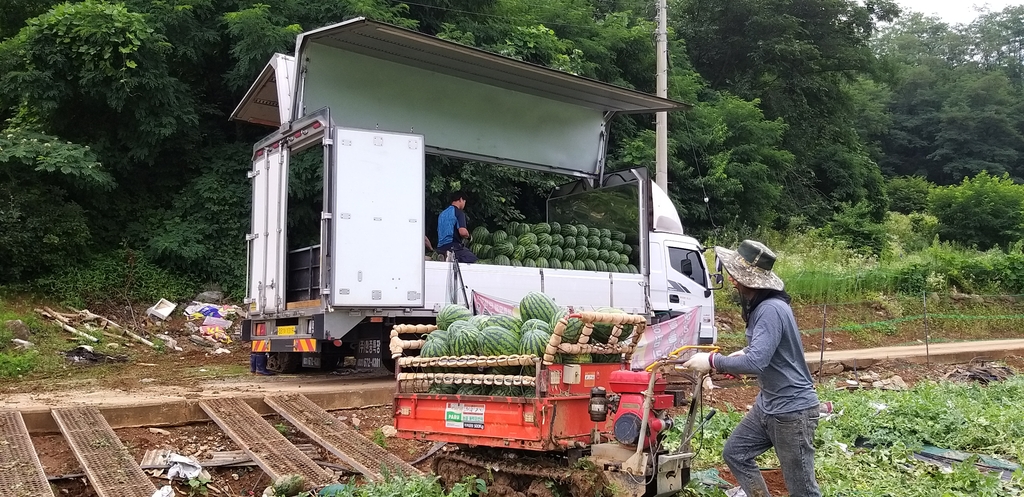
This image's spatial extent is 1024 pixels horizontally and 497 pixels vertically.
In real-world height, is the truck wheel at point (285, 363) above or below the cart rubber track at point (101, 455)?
Answer: above

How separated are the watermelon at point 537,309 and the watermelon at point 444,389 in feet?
2.35

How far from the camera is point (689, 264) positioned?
13258mm

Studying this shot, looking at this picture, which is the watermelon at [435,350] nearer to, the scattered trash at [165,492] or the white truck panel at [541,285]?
the scattered trash at [165,492]

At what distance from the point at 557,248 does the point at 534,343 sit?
21.8 ft

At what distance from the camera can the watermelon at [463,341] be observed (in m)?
5.55

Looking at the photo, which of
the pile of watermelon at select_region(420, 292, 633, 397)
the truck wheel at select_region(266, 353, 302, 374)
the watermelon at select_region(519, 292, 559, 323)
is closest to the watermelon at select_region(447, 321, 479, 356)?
the pile of watermelon at select_region(420, 292, 633, 397)

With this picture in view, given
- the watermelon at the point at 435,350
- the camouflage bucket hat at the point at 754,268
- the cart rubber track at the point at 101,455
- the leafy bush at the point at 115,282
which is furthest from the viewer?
the leafy bush at the point at 115,282

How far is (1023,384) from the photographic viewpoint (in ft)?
36.5

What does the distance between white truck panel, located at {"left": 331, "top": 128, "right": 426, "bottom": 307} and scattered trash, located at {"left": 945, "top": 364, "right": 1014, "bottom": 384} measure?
976 centimetres

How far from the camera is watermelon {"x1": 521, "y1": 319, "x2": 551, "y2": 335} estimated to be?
5.39m

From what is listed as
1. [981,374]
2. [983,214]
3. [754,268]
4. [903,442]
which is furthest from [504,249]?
[983,214]

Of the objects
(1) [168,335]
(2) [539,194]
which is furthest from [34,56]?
(2) [539,194]

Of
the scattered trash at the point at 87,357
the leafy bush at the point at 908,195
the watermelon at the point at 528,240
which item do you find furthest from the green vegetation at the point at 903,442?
the leafy bush at the point at 908,195

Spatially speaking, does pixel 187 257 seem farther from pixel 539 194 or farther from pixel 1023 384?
pixel 1023 384
